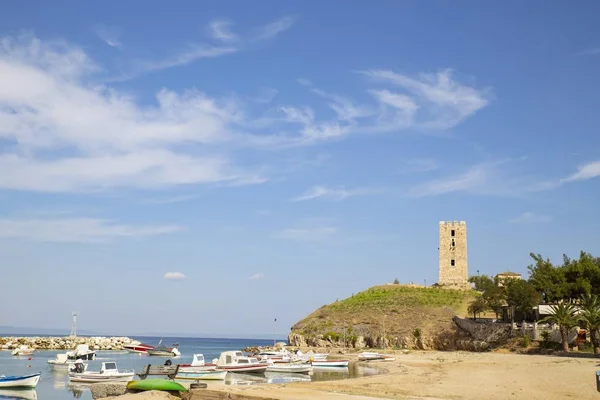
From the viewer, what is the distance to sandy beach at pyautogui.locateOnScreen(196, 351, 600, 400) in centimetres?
3130

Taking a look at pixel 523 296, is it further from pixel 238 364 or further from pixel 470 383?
pixel 470 383

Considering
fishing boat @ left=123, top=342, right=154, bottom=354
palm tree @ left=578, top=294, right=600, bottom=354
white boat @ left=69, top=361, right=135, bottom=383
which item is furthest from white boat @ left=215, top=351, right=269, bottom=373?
fishing boat @ left=123, top=342, right=154, bottom=354

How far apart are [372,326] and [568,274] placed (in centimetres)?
3278

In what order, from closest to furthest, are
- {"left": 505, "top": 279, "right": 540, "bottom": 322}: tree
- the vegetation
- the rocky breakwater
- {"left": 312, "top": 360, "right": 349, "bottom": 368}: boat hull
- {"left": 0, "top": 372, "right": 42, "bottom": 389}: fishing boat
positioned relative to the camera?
{"left": 0, "top": 372, "right": 42, "bottom": 389}: fishing boat < {"left": 312, "top": 360, "right": 349, "bottom": 368}: boat hull < {"left": 505, "top": 279, "right": 540, "bottom": 322}: tree < the vegetation < the rocky breakwater

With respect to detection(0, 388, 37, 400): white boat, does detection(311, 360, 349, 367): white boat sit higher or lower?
higher

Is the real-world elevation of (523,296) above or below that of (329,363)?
above

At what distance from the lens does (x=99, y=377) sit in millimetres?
46406

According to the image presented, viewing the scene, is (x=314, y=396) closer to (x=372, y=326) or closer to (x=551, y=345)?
(x=551, y=345)

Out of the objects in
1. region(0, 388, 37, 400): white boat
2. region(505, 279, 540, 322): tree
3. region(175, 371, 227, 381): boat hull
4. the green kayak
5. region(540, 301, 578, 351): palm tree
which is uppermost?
region(505, 279, 540, 322): tree

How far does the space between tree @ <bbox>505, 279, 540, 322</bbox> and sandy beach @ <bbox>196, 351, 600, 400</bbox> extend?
14615 mm

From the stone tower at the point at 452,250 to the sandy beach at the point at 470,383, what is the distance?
2206 inches

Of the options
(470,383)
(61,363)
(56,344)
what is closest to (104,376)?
(61,363)

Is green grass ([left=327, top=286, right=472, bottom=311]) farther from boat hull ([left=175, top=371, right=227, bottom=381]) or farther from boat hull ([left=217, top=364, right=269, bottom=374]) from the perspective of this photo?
boat hull ([left=175, top=371, right=227, bottom=381])

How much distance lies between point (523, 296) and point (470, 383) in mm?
34582
